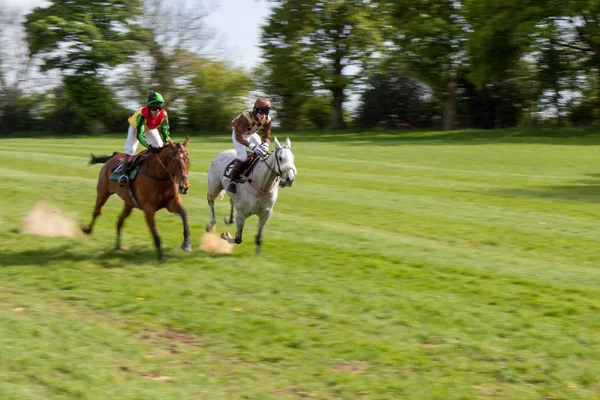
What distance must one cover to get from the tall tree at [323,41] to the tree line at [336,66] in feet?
0.27

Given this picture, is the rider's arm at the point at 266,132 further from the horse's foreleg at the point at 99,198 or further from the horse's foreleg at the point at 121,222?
the horse's foreleg at the point at 99,198

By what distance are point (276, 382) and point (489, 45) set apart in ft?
130

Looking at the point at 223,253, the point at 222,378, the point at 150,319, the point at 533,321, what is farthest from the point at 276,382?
the point at 223,253

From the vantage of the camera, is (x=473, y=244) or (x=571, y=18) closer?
(x=473, y=244)

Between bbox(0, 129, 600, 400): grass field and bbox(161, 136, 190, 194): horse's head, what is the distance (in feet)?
4.05

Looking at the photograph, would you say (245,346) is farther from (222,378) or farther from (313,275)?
(313,275)

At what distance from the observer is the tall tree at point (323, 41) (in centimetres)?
5547

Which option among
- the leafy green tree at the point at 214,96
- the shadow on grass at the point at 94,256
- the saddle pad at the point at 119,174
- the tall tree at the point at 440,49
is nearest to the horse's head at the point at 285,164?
the shadow on grass at the point at 94,256

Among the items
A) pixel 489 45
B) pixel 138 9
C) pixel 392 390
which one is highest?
pixel 138 9

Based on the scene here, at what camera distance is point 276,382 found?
7465 mm

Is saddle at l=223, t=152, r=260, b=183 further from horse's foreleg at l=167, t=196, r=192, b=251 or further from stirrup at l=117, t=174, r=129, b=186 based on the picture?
stirrup at l=117, t=174, r=129, b=186

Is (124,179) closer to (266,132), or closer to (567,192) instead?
(266,132)

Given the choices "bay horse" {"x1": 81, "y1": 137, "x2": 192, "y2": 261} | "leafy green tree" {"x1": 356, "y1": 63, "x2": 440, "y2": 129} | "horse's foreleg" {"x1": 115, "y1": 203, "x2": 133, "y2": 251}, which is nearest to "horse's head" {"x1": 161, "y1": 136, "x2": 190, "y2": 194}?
"bay horse" {"x1": 81, "y1": 137, "x2": 192, "y2": 261}

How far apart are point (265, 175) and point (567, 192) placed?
11.6 meters
